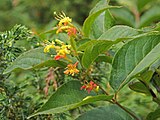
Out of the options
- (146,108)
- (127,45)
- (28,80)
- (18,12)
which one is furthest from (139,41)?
(18,12)

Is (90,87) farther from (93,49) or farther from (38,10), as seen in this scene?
(38,10)

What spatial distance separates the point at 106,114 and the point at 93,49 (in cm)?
21

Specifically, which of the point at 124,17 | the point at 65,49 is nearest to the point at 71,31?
the point at 65,49

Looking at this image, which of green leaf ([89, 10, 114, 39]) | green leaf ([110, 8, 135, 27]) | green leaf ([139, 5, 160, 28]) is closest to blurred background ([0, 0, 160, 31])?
green leaf ([110, 8, 135, 27])

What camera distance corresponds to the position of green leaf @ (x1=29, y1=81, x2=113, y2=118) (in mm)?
888

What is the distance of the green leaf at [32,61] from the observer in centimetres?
95

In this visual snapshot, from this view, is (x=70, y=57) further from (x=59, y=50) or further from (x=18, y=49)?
(x=18, y=49)

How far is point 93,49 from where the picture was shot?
0.89 m

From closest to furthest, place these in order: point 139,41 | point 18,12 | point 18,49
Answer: point 139,41 → point 18,49 → point 18,12

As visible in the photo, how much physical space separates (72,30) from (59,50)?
0.06m

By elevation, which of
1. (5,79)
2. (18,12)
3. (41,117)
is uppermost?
(18,12)

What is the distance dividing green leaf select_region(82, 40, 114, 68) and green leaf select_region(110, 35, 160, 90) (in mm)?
46

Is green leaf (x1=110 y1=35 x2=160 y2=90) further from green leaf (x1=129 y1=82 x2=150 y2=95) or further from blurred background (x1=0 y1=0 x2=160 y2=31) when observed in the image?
blurred background (x1=0 y1=0 x2=160 y2=31)

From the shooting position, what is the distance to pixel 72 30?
3.10 ft
